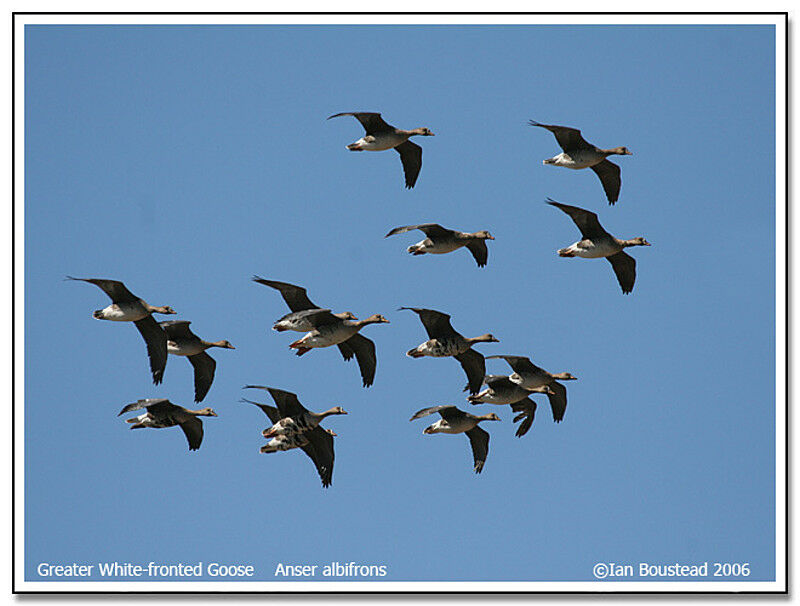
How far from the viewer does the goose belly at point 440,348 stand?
38844 mm

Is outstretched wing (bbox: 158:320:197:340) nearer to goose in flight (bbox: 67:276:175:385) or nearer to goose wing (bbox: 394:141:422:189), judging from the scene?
goose in flight (bbox: 67:276:175:385)

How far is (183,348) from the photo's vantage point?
41.7 meters

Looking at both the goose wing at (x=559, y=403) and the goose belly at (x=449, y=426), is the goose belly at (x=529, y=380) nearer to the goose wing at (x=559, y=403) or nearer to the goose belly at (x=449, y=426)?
the goose belly at (x=449, y=426)

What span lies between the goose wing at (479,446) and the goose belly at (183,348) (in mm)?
7733

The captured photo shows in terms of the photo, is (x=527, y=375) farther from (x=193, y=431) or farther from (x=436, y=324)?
(x=193, y=431)

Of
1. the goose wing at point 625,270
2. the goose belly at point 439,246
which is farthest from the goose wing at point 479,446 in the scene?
the goose belly at point 439,246

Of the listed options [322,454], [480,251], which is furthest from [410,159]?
[322,454]

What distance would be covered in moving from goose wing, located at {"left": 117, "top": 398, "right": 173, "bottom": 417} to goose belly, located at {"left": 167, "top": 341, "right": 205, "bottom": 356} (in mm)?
1700

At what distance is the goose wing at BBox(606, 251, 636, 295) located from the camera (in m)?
41.1
